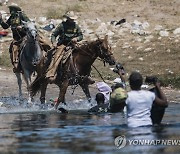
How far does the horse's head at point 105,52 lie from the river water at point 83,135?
256cm

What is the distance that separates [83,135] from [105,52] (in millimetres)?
7063

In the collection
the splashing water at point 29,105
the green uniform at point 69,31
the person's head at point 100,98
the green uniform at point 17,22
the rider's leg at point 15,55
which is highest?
the green uniform at point 69,31

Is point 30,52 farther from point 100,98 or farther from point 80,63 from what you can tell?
point 100,98

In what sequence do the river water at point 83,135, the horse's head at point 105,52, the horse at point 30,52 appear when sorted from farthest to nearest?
the horse at point 30,52 < the horse's head at point 105,52 < the river water at point 83,135

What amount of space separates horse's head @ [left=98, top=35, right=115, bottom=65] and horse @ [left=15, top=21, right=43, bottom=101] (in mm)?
1984

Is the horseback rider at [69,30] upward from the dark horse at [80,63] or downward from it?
upward

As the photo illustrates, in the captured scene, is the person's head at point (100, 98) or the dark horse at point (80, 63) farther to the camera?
the dark horse at point (80, 63)

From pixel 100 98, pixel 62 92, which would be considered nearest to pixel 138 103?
pixel 100 98

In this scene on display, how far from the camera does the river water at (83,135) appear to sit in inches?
394

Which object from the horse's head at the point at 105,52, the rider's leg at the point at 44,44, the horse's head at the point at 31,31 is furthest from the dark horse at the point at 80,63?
the rider's leg at the point at 44,44

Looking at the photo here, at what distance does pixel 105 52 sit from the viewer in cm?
1867

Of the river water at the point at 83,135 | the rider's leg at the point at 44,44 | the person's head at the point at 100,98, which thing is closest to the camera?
the river water at the point at 83,135

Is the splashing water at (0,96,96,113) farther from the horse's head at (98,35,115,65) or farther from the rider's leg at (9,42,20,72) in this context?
the horse's head at (98,35,115,65)

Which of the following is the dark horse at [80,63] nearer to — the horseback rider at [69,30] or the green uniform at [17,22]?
the horseback rider at [69,30]
